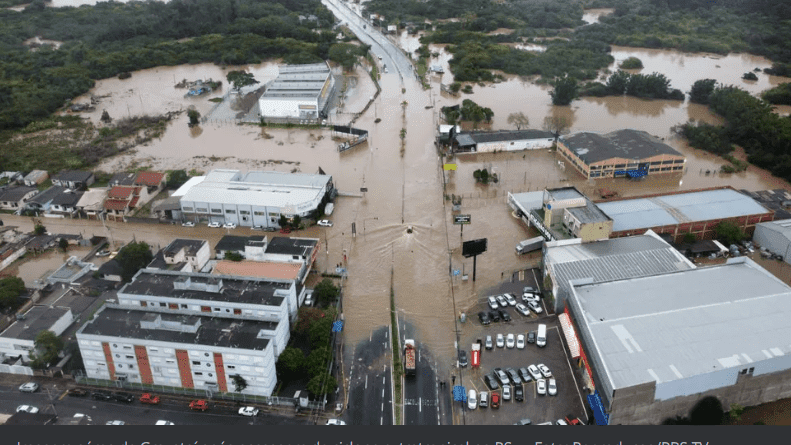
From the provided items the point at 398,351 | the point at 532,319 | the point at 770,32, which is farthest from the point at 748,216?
the point at 770,32

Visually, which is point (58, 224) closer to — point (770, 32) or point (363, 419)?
point (363, 419)

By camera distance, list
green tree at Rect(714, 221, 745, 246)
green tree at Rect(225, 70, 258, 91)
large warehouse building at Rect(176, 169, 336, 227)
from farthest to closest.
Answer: green tree at Rect(225, 70, 258, 91)
large warehouse building at Rect(176, 169, 336, 227)
green tree at Rect(714, 221, 745, 246)

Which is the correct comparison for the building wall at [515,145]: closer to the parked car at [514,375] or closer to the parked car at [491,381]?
the parked car at [514,375]

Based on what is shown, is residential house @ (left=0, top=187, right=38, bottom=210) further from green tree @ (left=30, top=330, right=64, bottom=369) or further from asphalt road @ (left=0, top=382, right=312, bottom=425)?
asphalt road @ (left=0, top=382, right=312, bottom=425)

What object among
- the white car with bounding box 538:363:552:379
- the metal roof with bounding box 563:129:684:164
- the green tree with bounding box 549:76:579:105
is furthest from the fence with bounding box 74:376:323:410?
the green tree with bounding box 549:76:579:105

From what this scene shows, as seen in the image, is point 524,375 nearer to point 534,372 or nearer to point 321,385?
point 534,372

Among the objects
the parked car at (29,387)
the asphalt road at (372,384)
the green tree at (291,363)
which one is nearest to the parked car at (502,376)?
the asphalt road at (372,384)
